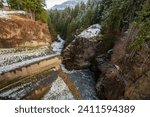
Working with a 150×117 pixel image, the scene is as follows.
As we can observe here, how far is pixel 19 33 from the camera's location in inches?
1054

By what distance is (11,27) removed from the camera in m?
25.5

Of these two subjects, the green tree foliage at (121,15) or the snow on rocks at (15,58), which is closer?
the snow on rocks at (15,58)

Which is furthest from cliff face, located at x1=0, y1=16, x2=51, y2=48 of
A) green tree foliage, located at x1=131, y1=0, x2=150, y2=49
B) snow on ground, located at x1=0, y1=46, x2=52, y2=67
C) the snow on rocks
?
green tree foliage, located at x1=131, y1=0, x2=150, y2=49

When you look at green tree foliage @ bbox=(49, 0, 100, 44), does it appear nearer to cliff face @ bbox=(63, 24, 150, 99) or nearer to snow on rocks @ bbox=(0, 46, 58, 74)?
cliff face @ bbox=(63, 24, 150, 99)

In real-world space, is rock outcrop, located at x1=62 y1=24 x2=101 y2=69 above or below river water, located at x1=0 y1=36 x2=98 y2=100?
below

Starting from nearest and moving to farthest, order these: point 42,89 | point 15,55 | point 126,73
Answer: point 42,89 → point 15,55 → point 126,73

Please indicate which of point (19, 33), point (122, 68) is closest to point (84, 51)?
point (122, 68)

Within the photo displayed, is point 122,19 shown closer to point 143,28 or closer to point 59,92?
point 143,28

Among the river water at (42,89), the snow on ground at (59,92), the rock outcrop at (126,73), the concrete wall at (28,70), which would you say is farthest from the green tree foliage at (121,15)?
the snow on ground at (59,92)

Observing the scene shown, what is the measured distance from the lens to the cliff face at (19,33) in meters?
24.3

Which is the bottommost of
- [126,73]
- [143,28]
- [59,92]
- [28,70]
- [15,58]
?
[126,73]

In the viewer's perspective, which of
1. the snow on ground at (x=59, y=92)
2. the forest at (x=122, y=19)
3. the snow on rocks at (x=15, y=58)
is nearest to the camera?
the snow on ground at (x=59, y=92)

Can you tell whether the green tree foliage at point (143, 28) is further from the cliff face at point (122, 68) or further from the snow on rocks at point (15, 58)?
the snow on rocks at point (15, 58)

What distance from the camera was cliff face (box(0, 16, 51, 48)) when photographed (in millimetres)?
24281
